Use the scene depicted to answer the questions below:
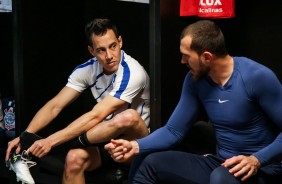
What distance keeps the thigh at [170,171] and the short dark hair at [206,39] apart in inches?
16.6

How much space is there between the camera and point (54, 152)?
8.61 ft

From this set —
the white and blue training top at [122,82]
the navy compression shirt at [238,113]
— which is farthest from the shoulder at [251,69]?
the white and blue training top at [122,82]

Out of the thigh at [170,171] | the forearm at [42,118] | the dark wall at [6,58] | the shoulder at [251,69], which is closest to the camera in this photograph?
the shoulder at [251,69]

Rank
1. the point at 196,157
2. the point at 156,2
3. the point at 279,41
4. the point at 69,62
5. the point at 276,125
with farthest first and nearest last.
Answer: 1. the point at 69,62
2. the point at 279,41
3. the point at 156,2
4. the point at 196,157
5. the point at 276,125

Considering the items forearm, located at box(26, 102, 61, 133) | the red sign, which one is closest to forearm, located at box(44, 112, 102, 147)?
forearm, located at box(26, 102, 61, 133)

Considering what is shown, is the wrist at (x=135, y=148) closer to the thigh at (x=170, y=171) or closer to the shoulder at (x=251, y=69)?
the thigh at (x=170, y=171)

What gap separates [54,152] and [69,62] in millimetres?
784

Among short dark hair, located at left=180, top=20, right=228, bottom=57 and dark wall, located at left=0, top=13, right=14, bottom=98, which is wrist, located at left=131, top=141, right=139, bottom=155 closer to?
short dark hair, located at left=180, top=20, right=228, bottom=57

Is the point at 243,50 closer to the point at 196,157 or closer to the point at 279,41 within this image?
the point at 279,41

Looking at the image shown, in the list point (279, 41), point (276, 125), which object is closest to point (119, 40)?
point (279, 41)

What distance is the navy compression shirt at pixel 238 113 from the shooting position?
1.81 m

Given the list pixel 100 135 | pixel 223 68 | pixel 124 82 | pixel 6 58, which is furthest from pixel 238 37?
pixel 6 58

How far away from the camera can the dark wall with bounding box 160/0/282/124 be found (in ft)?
7.91

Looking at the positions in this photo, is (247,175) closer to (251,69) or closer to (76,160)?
(251,69)
